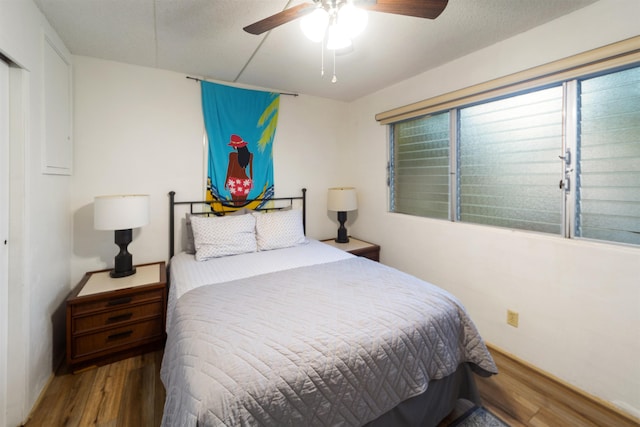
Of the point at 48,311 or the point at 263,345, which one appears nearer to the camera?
the point at 263,345

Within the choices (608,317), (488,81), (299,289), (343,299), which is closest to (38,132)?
(299,289)

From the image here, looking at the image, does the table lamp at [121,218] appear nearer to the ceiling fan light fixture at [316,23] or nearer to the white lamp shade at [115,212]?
the white lamp shade at [115,212]

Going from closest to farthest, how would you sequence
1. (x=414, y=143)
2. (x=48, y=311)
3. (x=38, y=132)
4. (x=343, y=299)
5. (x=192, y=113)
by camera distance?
1. (x=343, y=299)
2. (x=38, y=132)
3. (x=48, y=311)
4. (x=192, y=113)
5. (x=414, y=143)

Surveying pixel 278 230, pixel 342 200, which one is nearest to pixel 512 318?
pixel 342 200

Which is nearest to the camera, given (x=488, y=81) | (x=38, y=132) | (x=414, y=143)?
(x=38, y=132)

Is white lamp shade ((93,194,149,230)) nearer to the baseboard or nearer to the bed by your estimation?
the bed

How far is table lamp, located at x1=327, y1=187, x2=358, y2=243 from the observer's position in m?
3.20

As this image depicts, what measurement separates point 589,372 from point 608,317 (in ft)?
1.23

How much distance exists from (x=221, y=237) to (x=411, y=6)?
205 centimetres

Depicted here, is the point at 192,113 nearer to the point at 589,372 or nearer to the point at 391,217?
the point at 391,217

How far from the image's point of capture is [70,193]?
2.26 metres

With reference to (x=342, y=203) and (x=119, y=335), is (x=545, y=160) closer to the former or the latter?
(x=342, y=203)

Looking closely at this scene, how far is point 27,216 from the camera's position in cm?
154

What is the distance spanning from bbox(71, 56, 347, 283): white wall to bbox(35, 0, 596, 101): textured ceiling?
6.7 inches
